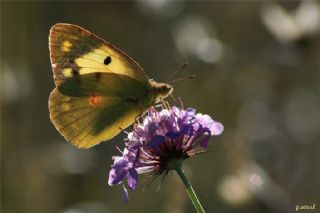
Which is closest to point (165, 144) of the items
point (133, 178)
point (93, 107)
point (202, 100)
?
point (133, 178)

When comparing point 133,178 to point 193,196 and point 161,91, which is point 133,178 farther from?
point 161,91

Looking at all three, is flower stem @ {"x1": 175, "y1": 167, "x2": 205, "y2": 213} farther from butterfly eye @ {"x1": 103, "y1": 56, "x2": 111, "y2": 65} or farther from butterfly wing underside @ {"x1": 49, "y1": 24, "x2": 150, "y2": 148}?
butterfly eye @ {"x1": 103, "y1": 56, "x2": 111, "y2": 65}

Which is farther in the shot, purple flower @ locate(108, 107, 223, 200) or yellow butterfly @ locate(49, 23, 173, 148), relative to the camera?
yellow butterfly @ locate(49, 23, 173, 148)

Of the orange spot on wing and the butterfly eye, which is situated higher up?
the butterfly eye

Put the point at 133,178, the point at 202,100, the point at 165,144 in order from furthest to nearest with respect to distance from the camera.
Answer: the point at 202,100
the point at 165,144
the point at 133,178

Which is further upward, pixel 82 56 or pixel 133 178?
pixel 82 56

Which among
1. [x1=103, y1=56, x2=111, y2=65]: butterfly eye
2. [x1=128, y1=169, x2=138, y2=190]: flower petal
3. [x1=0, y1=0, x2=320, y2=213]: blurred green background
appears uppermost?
[x1=103, y1=56, x2=111, y2=65]: butterfly eye

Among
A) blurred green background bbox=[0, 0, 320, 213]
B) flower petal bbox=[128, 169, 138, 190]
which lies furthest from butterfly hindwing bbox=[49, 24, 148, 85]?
blurred green background bbox=[0, 0, 320, 213]

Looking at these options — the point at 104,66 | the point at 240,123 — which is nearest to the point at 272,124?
the point at 240,123

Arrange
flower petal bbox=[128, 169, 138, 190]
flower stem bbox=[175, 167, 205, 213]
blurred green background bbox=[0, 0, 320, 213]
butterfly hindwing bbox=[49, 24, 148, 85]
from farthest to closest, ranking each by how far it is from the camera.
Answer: blurred green background bbox=[0, 0, 320, 213] < butterfly hindwing bbox=[49, 24, 148, 85] < flower petal bbox=[128, 169, 138, 190] < flower stem bbox=[175, 167, 205, 213]
